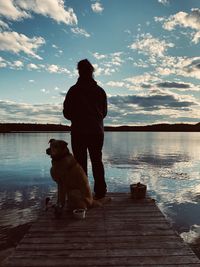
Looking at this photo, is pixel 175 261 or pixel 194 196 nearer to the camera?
pixel 175 261

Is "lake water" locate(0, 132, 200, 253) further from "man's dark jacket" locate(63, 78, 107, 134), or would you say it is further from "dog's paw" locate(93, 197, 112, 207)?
"man's dark jacket" locate(63, 78, 107, 134)

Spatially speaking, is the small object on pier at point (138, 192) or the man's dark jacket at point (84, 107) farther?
the small object on pier at point (138, 192)

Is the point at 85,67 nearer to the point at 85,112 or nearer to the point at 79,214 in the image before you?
the point at 85,112

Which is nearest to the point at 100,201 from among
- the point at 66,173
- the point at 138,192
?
the point at 138,192

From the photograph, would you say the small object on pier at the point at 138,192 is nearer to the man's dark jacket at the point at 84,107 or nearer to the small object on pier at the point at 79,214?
the man's dark jacket at the point at 84,107

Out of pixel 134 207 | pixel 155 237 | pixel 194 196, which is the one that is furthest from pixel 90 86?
pixel 194 196

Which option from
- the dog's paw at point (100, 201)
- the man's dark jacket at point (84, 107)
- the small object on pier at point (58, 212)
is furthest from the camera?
the dog's paw at point (100, 201)

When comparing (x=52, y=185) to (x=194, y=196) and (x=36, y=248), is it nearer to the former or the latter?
(x=194, y=196)

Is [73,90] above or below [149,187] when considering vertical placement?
above

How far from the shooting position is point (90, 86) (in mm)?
6699

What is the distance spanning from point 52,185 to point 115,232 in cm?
1414

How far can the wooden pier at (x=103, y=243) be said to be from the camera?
3.96 m

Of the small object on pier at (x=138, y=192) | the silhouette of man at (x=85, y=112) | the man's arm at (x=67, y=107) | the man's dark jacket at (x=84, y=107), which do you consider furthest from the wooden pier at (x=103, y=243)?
the man's arm at (x=67, y=107)

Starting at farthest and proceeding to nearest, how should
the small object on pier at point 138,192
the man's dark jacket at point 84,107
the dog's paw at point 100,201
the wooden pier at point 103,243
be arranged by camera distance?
the small object on pier at point 138,192
the dog's paw at point 100,201
the man's dark jacket at point 84,107
the wooden pier at point 103,243
